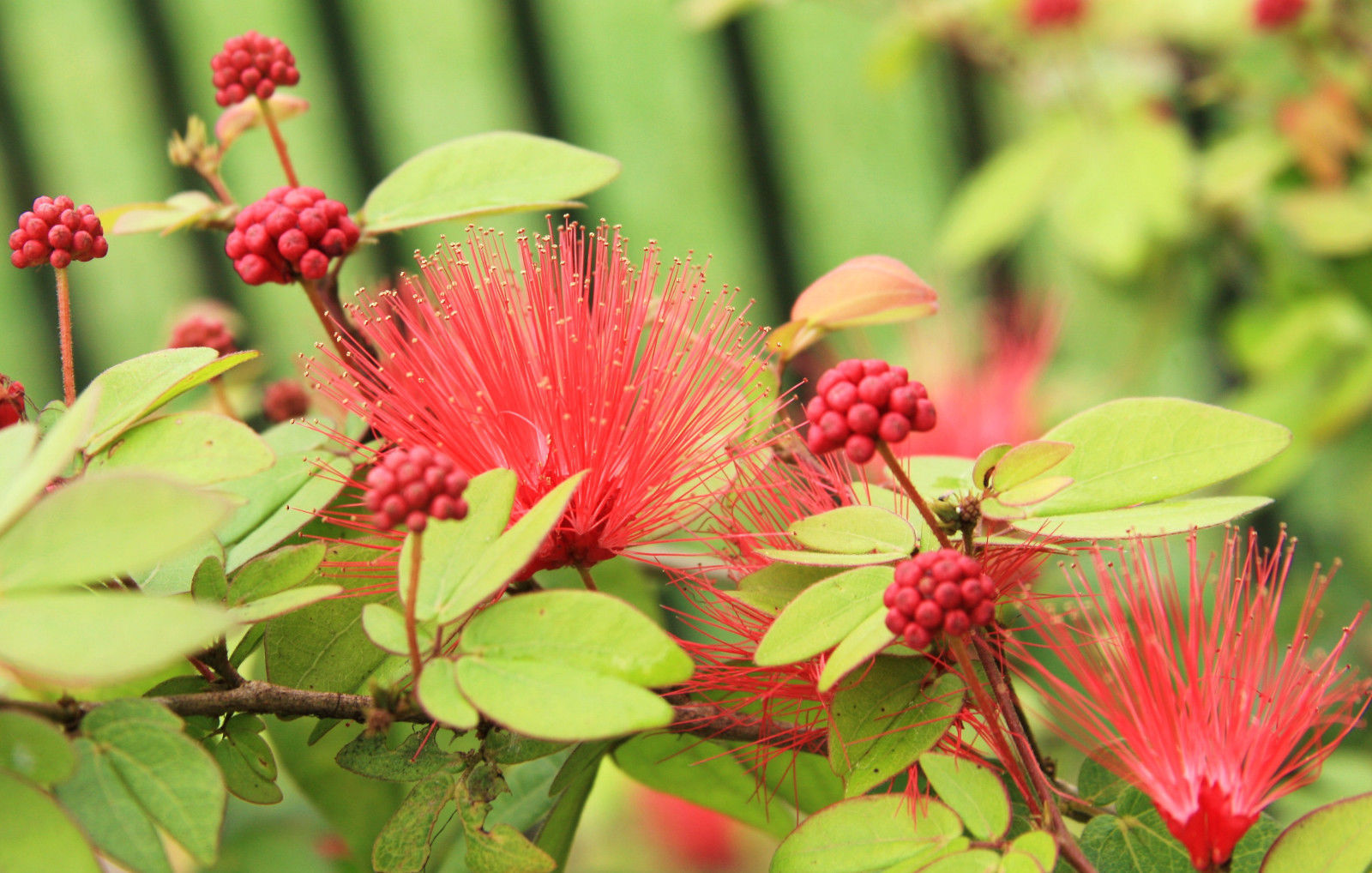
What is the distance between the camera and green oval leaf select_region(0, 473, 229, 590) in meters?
0.23

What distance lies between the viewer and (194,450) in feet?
1.04

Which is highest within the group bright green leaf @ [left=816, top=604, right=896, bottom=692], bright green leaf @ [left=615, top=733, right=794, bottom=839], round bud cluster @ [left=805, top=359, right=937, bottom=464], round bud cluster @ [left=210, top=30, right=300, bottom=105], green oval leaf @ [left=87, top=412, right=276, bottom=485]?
round bud cluster @ [left=210, top=30, right=300, bottom=105]

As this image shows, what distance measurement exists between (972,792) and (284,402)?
13.8 inches

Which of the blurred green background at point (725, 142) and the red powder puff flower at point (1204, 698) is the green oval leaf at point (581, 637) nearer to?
the red powder puff flower at point (1204, 698)

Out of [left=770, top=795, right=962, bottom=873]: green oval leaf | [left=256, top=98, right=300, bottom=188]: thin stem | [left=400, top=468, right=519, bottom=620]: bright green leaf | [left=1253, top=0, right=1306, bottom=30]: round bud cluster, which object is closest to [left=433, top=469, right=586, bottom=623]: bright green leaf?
[left=400, top=468, right=519, bottom=620]: bright green leaf

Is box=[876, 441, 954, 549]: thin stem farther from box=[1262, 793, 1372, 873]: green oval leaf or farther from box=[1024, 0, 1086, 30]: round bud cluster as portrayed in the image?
box=[1024, 0, 1086, 30]: round bud cluster

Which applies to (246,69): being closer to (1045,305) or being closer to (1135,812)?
(1135,812)

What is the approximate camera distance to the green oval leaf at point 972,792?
32 centimetres

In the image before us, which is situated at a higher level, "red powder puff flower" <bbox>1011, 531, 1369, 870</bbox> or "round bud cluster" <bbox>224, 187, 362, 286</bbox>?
"round bud cluster" <bbox>224, 187, 362, 286</bbox>

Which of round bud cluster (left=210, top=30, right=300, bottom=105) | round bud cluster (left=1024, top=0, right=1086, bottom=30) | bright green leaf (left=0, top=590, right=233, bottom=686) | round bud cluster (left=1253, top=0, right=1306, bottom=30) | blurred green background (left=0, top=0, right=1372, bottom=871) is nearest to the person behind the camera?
bright green leaf (left=0, top=590, right=233, bottom=686)

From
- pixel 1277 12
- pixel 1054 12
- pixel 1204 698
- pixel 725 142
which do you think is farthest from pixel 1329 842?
pixel 725 142

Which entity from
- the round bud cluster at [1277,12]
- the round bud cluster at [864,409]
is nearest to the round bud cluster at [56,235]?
the round bud cluster at [864,409]

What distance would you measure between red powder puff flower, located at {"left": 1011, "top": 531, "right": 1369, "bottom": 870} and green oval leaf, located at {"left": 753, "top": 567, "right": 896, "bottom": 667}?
0.22 feet

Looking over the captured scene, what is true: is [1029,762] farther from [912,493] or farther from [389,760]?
[389,760]
